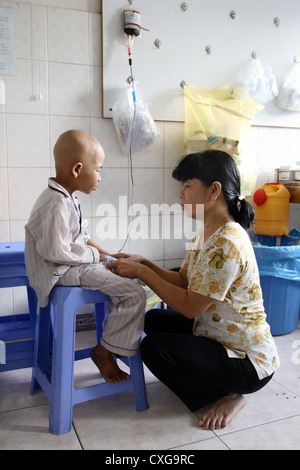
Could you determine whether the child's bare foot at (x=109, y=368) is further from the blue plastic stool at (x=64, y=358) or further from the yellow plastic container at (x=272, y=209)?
the yellow plastic container at (x=272, y=209)

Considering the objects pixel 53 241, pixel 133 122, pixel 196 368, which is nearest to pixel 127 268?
pixel 53 241

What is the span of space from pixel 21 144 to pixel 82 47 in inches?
22.6

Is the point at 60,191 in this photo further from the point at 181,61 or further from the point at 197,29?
the point at 197,29

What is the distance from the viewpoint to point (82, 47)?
2.03 m

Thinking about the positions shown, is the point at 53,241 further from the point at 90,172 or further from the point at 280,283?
the point at 280,283

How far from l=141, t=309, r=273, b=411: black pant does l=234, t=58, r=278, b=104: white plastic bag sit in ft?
5.17

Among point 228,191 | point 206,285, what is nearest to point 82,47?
point 228,191

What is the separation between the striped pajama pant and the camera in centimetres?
130

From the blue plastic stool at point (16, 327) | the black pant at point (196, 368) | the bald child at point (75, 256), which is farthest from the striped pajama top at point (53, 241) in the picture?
the black pant at point (196, 368)

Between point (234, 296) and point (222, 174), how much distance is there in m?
0.40

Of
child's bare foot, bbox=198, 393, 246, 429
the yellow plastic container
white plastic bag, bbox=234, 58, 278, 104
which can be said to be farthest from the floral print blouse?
white plastic bag, bbox=234, 58, 278, 104

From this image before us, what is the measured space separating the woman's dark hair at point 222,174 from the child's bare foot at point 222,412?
598 mm

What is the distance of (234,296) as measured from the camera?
1.31 m
